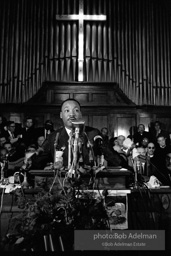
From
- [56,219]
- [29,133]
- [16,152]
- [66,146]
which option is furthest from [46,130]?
[56,219]

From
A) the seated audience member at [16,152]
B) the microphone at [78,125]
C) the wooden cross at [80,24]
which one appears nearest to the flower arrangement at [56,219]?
the microphone at [78,125]

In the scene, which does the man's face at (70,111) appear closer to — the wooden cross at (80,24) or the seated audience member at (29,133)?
the seated audience member at (29,133)

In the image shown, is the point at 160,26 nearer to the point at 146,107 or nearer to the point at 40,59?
the point at 146,107

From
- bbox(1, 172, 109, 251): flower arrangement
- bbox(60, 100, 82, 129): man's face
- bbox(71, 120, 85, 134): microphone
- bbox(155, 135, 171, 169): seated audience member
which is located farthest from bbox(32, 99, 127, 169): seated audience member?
bbox(155, 135, 171, 169): seated audience member

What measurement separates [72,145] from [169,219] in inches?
37.2

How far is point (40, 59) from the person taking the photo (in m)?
9.16

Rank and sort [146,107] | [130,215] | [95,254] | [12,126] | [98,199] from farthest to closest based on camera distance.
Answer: [146,107] < [12,126] < [130,215] < [98,199] < [95,254]

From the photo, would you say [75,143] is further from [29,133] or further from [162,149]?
[29,133]

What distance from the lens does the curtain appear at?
358 inches

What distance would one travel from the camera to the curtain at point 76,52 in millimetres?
9102

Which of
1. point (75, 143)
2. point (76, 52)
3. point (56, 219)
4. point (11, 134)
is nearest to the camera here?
point (56, 219)

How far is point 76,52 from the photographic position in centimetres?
912

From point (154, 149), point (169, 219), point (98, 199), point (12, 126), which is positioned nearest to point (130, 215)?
point (169, 219)

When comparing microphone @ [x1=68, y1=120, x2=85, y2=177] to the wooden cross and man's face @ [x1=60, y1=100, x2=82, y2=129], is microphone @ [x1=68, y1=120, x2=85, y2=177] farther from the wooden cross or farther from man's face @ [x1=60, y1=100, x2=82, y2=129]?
the wooden cross
